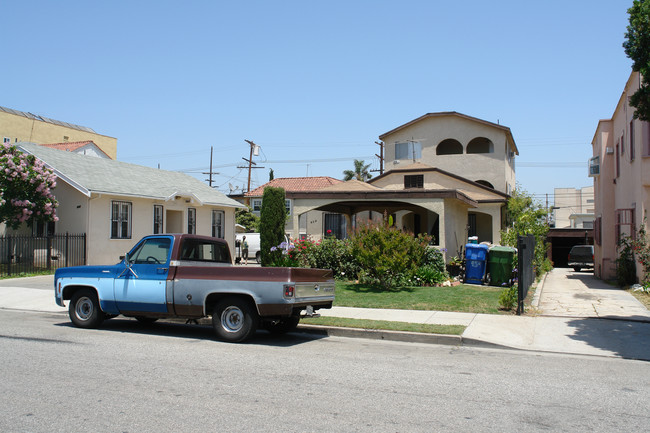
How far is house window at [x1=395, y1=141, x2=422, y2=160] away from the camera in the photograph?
1535 inches

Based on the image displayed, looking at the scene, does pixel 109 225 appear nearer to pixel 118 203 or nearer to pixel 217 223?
pixel 118 203

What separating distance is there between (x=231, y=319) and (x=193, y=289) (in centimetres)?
84

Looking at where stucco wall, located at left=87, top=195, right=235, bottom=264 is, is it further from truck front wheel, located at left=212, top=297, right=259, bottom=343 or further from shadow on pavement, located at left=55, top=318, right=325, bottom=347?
truck front wheel, located at left=212, top=297, right=259, bottom=343

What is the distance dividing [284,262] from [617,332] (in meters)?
9.71

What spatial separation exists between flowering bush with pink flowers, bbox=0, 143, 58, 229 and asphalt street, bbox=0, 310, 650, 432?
1275cm

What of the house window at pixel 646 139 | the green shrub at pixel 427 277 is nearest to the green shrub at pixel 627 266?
the house window at pixel 646 139

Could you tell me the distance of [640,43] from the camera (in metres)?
9.61

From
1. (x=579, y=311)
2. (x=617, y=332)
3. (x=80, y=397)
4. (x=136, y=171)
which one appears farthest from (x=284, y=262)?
(x=136, y=171)

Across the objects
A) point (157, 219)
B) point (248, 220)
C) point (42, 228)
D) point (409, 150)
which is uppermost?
point (409, 150)

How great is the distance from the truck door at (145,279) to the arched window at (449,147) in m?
31.7

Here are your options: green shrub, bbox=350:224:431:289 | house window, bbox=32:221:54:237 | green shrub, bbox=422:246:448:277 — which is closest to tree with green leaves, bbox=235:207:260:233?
house window, bbox=32:221:54:237

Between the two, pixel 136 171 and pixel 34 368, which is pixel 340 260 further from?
pixel 136 171

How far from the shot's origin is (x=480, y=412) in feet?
18.3

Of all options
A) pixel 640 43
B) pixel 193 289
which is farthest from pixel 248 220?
pixel 640 43
